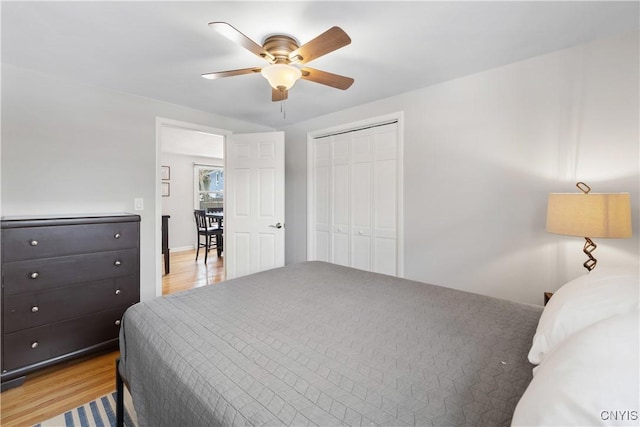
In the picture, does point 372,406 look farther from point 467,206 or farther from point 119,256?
point 119,256

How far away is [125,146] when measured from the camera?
2.69 meters

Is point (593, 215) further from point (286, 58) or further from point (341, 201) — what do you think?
point (341, 201)

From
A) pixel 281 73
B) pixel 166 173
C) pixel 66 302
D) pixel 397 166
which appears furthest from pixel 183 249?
pixel 281 73

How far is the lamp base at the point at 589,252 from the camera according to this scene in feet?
5.46

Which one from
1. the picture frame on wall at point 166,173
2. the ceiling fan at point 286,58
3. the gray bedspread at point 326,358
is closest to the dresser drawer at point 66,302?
the gray bedspread at point 326,358

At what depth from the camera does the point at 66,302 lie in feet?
6.73

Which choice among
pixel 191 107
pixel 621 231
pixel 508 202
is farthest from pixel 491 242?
pixel 191 107

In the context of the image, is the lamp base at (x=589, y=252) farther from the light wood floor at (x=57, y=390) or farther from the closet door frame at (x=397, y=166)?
the light wood floor at (x=57, y=390)

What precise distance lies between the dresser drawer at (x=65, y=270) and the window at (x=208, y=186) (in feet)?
14.1

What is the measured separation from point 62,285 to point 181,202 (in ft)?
15.1

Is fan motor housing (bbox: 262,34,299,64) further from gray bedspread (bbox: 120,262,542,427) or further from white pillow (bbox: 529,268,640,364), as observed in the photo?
white pillow (bbox: 529,268,640,364)

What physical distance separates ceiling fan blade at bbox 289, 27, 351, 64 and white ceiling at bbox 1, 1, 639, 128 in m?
0.19

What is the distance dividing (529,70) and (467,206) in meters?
1.07

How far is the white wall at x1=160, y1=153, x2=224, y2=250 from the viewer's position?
6160 millimetres
